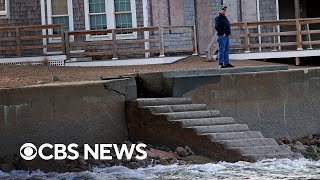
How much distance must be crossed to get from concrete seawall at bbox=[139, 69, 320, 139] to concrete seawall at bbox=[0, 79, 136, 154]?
1.41 m

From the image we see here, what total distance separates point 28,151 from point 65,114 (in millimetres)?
1269

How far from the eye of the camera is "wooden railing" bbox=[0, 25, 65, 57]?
100ft

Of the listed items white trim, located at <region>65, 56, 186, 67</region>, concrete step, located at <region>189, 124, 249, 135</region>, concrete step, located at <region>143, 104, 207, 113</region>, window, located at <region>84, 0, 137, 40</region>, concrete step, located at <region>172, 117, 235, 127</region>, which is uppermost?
window, located at <region>84, 0, 137, 40</region>

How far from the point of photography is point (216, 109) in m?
22.2

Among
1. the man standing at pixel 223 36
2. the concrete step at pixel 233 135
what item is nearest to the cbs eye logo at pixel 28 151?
the concrete step at pixel 233 135

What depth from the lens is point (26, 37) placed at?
30.8 metres

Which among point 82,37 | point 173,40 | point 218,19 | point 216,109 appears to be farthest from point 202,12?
point 216,109

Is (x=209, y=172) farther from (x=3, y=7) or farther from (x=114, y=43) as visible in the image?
(x=3, y=7)

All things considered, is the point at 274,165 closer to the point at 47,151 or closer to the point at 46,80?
the point at 47,151

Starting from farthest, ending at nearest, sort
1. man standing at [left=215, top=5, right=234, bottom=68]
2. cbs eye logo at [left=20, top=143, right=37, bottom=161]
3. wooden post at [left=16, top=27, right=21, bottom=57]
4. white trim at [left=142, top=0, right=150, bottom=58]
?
white trim at [left=142, top=0, right=150, bottom=58]
wooden post at [left=16, top=27, right=21, bottom=57]
man standing at [left=215, top=5, right=234, bottom=68]
cbs eye logo at [left=20, top=143, right=37, bottom=161]

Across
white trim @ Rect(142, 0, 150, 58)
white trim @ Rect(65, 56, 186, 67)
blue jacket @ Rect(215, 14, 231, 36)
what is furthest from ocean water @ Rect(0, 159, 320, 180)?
white trim @ Rect(142, 0, 150, 58)

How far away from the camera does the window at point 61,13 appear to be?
105 feet

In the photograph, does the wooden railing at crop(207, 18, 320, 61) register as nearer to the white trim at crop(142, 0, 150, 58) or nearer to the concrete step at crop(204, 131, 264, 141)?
the white trim at crop(142, 0, 150, 58)

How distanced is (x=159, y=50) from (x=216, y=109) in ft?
28.3
